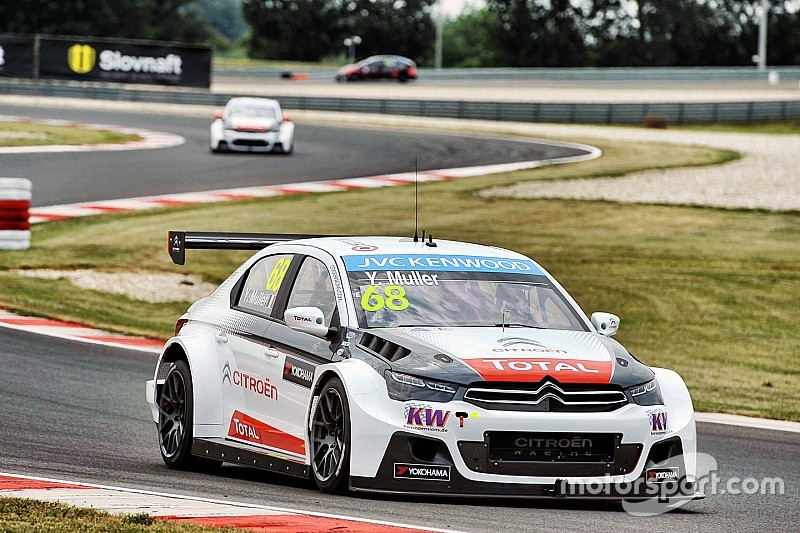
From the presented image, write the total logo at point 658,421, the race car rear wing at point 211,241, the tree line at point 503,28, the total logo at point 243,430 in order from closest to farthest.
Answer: the total logo at point 658,421
the total logo at point 243,430
the race car rear wing at point 211,241
the tree line at point 503,28

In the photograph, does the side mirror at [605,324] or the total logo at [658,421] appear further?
the side mirror at [605,324]

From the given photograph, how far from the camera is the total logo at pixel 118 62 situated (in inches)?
2082

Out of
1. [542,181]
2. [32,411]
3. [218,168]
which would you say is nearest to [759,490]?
[32,411]

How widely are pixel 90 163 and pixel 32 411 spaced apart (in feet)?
67.1

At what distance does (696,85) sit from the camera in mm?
68125

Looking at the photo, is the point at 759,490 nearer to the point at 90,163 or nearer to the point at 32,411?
the point at 32,411

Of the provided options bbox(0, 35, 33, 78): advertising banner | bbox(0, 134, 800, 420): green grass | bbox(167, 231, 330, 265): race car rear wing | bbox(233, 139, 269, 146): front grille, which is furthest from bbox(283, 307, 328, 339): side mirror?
bbox(0, 35, 33, 78): advertising banner

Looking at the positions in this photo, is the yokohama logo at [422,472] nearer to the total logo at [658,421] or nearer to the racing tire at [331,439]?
the racing tire at [331,439]

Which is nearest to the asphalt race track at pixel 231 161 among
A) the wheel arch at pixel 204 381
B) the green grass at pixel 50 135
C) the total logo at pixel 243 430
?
the green grass at pixel 50 135

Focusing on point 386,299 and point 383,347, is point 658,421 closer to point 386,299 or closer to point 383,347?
point 383,347

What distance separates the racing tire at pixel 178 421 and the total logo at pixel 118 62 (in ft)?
151

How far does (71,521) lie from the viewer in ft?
19.3

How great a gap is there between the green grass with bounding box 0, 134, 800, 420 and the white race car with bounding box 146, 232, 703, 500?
4866 mm

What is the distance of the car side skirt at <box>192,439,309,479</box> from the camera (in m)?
7.43
